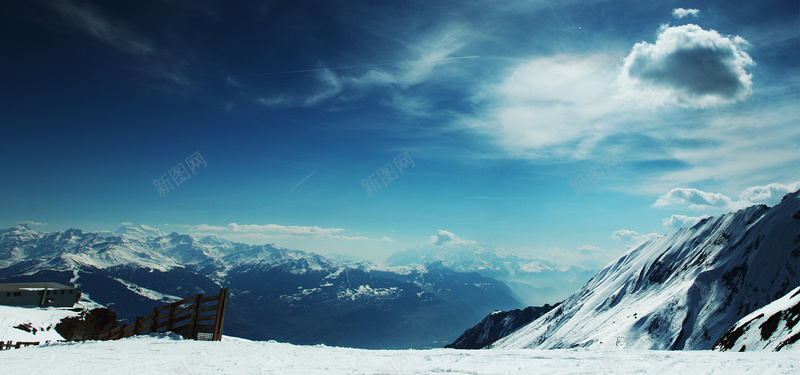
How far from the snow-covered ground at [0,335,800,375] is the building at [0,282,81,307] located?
104m

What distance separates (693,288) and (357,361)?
123665mm

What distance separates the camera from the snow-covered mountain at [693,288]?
86250 millimetres

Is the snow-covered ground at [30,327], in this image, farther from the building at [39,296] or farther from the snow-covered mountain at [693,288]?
the snow-covered mountain at [693,288]

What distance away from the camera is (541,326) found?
15638 cm

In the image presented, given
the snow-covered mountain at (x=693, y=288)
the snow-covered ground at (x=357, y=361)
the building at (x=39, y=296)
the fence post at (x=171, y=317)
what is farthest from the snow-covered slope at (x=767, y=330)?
the building at (x=39, y=296)

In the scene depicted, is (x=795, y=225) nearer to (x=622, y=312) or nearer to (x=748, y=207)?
(x=748, y=207)

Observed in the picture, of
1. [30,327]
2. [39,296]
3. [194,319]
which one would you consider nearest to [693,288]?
[194,319]

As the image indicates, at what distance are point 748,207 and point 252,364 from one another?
575 ft

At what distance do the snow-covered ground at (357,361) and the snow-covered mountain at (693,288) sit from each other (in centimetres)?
9197

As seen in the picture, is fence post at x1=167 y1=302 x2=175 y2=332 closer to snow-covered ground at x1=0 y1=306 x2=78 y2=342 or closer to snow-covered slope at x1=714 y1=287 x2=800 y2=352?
snow-covered slope at x1=714 y1=287 x2=800 y2=352

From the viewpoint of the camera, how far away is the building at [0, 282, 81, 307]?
84312 mm

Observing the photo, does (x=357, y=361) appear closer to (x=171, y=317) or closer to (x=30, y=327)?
(x=171, y=317)

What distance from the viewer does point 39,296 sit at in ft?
284

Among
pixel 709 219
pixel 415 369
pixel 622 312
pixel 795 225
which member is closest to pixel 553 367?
pixel 415 369
